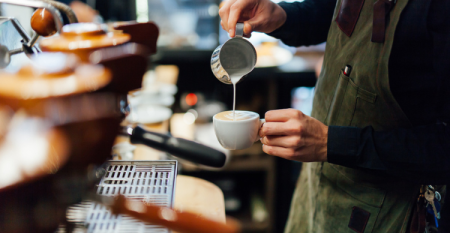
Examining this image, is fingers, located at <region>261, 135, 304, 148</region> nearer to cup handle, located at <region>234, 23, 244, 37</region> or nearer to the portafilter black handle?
the portafilter black handle

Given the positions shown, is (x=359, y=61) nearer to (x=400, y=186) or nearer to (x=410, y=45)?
(x=410, y=45)

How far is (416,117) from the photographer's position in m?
0.82

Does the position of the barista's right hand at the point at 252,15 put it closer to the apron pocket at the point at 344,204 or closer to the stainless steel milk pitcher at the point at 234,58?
the stainless steel milk pitcher at the point at 234,58

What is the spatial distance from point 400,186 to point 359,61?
363 millimetres

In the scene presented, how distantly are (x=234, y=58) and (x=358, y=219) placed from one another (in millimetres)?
591

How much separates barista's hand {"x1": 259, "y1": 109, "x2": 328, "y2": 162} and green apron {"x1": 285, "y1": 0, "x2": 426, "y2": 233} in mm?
158

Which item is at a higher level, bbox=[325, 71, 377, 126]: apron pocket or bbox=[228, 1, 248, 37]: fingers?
bbox=[228, 1, 248, 37]: fingers

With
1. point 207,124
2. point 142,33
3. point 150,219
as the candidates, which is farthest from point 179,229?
point 207,124

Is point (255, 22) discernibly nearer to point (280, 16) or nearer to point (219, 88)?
point (280, 16)

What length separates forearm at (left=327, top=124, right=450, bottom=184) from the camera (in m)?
0.76

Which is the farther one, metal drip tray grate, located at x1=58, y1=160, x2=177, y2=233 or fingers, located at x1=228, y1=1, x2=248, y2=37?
fingers, located at x1=228, y1=1, x2=248, y2=37

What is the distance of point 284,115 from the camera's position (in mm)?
773

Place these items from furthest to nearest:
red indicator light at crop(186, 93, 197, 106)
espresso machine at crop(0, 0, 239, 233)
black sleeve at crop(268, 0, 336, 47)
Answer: red indicator light at crop(186, 93, 197, 106) < black sleeve at crop(268, 0, 336, 47) < espresso machine at crop(0, 0, 239, 233)

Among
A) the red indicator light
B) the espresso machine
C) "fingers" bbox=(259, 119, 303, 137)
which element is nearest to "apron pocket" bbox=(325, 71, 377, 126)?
"fingers" bbox=(259, 119, 303, 137)
